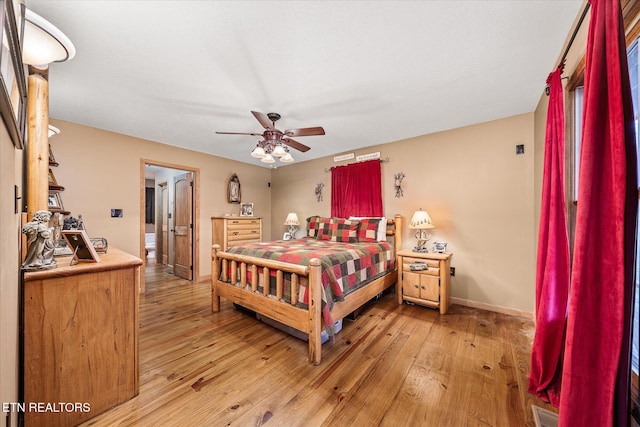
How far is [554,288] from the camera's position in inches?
57.9

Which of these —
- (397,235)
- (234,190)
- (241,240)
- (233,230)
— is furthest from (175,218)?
(397,235)

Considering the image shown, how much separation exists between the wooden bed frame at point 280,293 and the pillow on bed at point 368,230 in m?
0.57

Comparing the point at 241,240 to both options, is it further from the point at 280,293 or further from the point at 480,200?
the point at 480,200

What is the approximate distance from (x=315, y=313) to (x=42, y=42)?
217cm

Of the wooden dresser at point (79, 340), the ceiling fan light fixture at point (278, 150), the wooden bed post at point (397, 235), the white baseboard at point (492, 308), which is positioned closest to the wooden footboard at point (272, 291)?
the wooden dresser at point (79, 340)

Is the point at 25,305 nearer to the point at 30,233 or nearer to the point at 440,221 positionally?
the point at 30,233

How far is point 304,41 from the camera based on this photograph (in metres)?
1.63

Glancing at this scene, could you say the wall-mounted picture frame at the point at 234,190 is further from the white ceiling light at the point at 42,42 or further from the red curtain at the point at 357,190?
the white ceiling light at the point at 42,42

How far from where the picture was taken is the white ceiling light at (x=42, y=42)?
1089 mm

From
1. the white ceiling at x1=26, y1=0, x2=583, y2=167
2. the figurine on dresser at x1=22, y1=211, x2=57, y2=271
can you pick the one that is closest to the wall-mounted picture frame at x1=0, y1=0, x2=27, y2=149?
the figurine on dresser at x1=22, y1=211, x2=57, y2=271

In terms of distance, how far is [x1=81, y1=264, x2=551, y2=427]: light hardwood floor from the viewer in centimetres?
140

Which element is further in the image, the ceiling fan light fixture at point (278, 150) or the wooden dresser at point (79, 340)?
the ceiling fan light fixture at point (278, 150)

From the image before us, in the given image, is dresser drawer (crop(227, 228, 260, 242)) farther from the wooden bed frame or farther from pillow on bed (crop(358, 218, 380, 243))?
pillow on bed (crop(358, 218, 380, 243))

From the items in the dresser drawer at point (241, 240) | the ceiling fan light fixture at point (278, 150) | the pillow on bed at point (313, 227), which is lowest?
the dresser drawer at point (241, 240)
